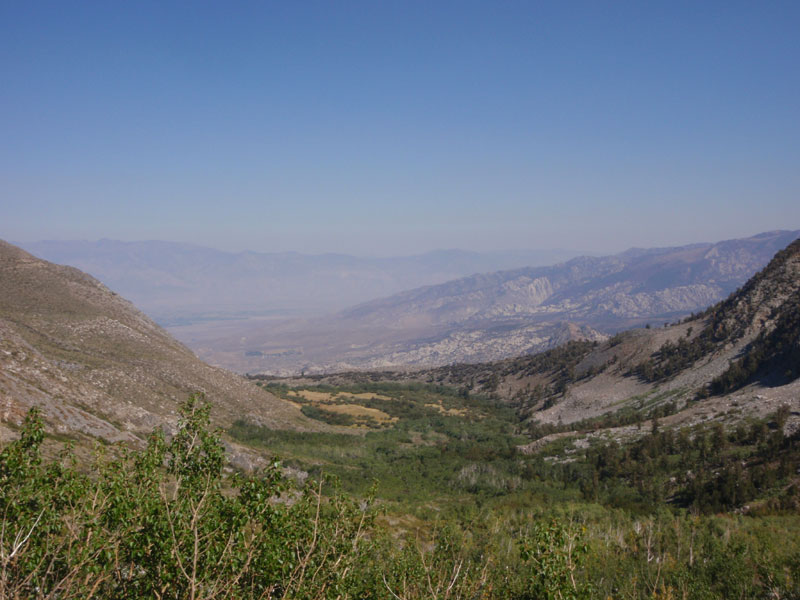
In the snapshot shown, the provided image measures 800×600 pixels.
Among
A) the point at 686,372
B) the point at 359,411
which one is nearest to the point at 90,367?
the point at 359,411

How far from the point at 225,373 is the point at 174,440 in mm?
51882

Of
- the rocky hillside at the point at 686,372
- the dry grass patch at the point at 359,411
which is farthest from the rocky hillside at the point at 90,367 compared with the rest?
the rocky hillside at the point at 686,372

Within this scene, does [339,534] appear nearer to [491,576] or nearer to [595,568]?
[491,576]

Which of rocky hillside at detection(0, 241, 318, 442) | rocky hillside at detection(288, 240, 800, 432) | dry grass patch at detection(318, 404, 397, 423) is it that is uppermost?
rocky hillside at detection(0, 241, 318, 442)

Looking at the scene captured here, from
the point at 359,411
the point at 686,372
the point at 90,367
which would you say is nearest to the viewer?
the point at 90,367

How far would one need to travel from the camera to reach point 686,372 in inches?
2441

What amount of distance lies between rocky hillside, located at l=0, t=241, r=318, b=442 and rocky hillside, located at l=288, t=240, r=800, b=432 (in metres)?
38.8

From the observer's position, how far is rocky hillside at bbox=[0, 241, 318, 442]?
94.4 ft

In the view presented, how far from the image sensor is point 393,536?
27.4 metres

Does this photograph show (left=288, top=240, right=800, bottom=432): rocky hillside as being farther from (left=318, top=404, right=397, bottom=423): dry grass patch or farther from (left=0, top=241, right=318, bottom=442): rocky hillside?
(left=0, top=241, right=318, bottom=442): rocky hillside

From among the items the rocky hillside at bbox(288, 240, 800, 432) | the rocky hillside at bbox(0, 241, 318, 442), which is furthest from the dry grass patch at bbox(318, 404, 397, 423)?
the rocky hillside at bbox(288, 240, 800, 432)

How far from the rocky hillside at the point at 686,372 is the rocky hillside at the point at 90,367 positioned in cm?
3876

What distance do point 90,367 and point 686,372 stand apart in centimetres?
6679

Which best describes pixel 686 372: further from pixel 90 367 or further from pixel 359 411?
pixel 90 367
